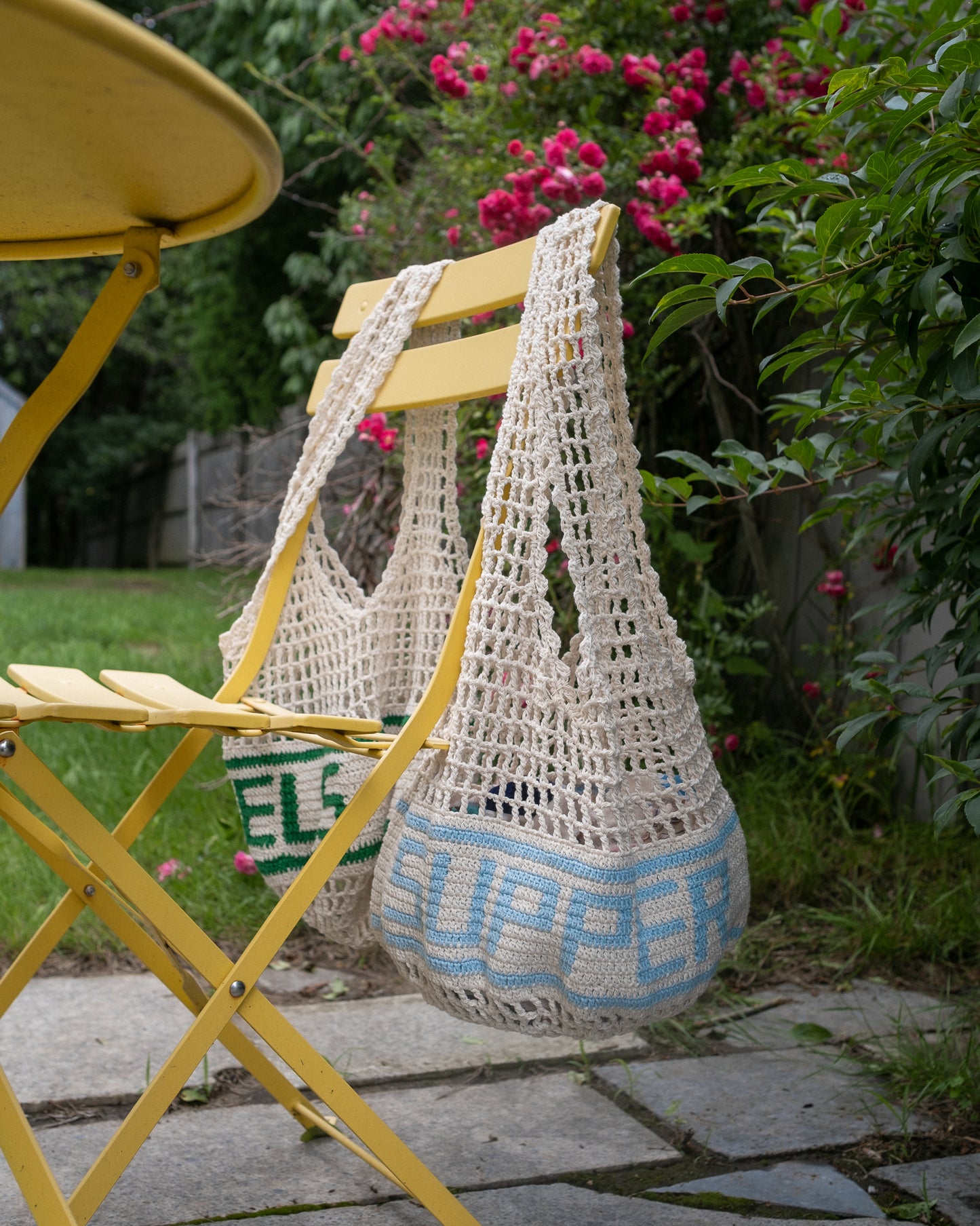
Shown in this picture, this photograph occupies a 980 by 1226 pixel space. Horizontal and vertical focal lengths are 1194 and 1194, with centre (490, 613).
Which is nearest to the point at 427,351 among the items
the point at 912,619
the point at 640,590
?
the point at 640,590

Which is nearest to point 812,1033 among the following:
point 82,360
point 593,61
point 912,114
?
point 912,114

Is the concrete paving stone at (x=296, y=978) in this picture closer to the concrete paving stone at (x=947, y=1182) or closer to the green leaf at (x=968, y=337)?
the concrete paving stone at (x=947, y=1182)

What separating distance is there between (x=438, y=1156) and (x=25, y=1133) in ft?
2.05

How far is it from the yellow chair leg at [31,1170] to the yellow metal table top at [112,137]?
2.83ft

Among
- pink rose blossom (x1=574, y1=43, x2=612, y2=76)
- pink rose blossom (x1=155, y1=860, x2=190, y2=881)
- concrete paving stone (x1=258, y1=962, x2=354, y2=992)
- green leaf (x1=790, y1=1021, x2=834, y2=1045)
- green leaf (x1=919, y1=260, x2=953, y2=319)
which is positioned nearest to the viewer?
green leaf (x1=919, y1=260, x2=953, y2=319)

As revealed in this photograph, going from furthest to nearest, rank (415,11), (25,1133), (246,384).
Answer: (246,384) < (415,11) < (25,1133)

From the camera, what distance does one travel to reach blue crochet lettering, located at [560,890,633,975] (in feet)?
4.05

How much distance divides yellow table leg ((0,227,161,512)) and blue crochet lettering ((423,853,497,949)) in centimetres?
61

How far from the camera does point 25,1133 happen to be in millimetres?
1161

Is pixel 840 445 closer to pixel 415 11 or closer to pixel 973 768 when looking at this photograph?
pixel 973 768

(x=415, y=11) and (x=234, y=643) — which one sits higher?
(x=415, y=11)

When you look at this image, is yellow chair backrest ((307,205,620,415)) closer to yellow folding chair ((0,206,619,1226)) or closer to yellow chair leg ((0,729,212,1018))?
yellow folding chair ((0,206,619,1226))

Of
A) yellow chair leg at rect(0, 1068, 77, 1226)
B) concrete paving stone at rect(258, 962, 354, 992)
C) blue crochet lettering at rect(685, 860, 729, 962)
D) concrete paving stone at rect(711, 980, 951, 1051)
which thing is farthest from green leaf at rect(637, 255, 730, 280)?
concrete paving stone at rect(258, 962, 354, 992)

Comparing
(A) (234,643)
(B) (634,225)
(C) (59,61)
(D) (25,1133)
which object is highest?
(B) (634,225)
